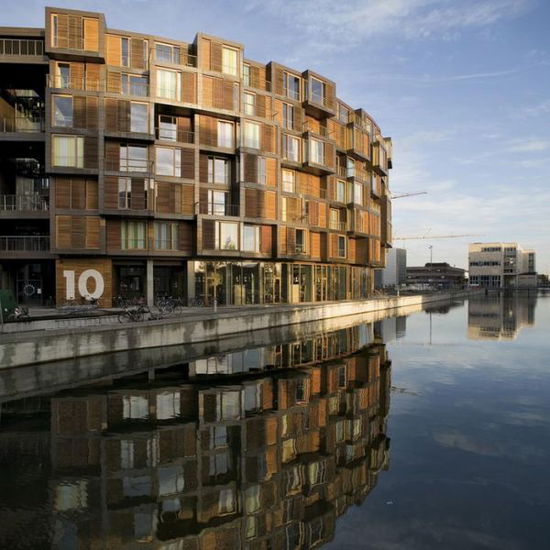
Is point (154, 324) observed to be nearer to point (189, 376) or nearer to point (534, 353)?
point (189, 376)

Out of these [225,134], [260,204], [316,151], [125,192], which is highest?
[316,151]

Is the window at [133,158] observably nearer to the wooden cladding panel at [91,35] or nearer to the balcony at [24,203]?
the balcony at [24,203]

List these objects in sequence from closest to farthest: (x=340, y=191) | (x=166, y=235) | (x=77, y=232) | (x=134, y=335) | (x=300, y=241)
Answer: (x=134, y=335), (x=77, y=232), (x=166, y=235), (x=300, y=241), (x=340, y=191)

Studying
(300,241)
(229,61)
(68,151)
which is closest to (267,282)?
(300,241)

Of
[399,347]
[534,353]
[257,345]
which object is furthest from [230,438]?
[534,353]

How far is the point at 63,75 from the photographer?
35.9 metres

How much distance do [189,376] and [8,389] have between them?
284 inches

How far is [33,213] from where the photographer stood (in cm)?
3669

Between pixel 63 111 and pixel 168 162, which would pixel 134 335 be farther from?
pixel 63 111

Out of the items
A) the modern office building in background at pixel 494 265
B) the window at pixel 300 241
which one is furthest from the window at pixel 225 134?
the modern office building in background at pixel 494 265

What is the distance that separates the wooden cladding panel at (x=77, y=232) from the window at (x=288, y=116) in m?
Answer: 22.5

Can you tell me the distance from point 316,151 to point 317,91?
7240mm

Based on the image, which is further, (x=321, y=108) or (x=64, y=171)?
(x=321, y=108)

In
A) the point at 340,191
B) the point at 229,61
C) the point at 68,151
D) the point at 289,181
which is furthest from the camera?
the point at 340,191
